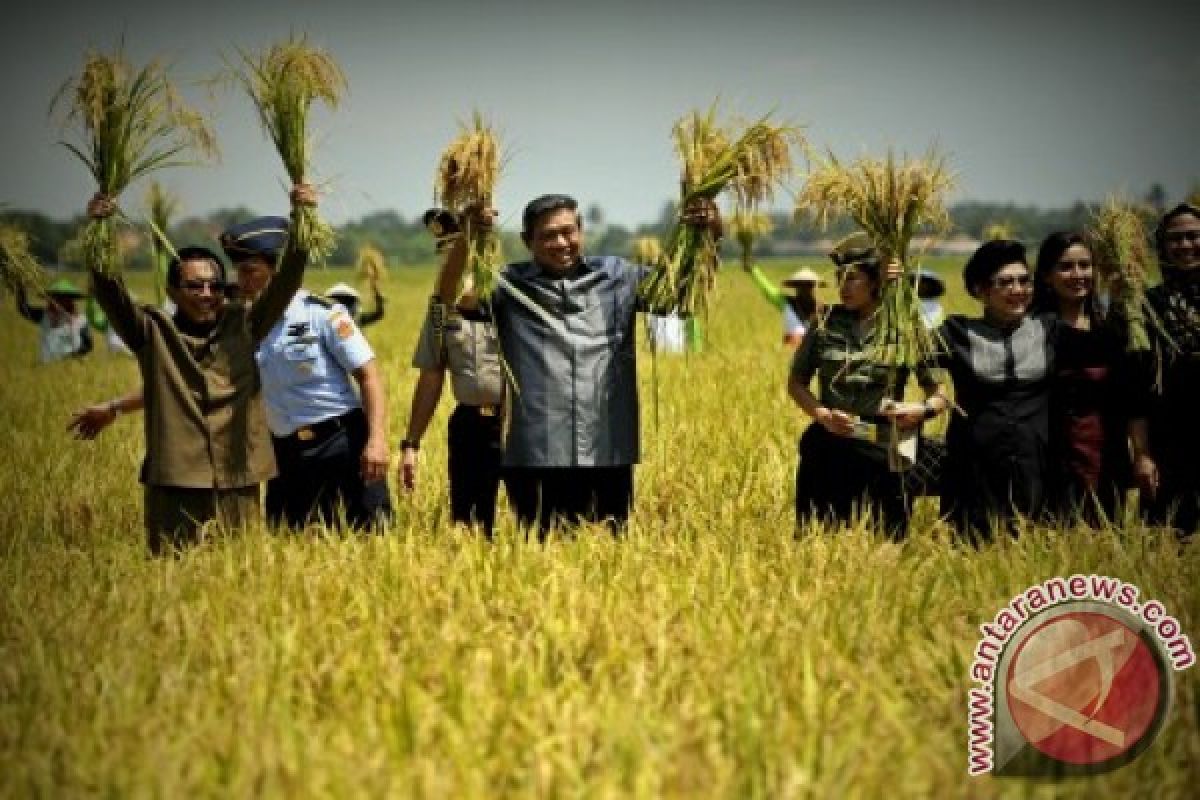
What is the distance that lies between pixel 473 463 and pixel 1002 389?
1995 millimetres

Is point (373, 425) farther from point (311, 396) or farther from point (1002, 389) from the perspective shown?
point (1002, 389)

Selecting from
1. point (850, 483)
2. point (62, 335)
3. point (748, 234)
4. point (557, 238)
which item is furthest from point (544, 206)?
point (62, 335)

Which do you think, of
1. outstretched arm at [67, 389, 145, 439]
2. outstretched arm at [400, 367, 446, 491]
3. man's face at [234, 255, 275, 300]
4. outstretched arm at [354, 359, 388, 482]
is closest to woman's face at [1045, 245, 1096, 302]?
outstretched arm at [400, 367, 446, 491]

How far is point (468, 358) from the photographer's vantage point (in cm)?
375

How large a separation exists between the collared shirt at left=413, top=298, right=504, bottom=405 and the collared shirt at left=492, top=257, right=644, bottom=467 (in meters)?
0.13

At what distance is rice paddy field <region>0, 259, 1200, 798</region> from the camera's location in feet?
6.63

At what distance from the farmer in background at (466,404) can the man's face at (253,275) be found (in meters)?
0.62

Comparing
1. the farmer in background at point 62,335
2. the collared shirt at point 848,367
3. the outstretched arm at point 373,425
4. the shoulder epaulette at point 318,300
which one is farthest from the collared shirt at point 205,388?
the farmer in background at point 62,335

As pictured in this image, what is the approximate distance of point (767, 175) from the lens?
11.3ft

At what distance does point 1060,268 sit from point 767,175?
46.4 inches

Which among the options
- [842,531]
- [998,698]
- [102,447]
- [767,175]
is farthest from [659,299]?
[102,447]

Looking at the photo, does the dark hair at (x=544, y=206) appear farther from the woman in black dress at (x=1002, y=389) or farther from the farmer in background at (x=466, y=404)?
the woman in black dress at (x=1002, y=389)

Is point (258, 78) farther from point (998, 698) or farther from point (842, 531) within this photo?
point (998, 698)

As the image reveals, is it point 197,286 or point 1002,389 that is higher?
point 197,286
